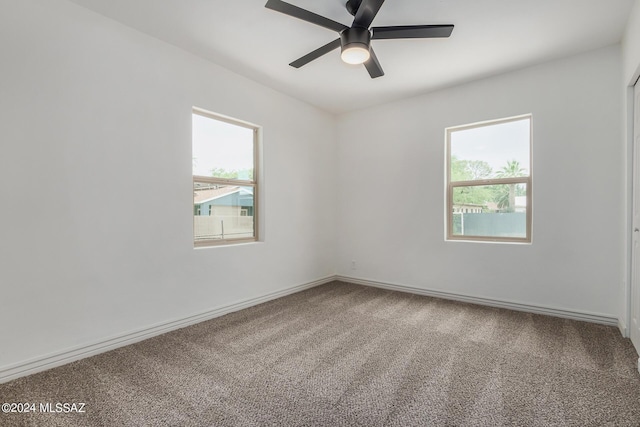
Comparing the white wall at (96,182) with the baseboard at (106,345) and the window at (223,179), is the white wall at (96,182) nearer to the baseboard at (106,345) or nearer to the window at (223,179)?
the baseboard at (106,345)

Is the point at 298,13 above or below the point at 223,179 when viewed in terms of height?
above

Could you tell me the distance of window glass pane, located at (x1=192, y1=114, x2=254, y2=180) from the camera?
3277 mm

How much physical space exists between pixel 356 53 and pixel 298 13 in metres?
0.51

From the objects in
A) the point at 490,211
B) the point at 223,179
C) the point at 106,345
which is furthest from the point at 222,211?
the point at 490,211

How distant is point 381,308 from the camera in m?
3.56

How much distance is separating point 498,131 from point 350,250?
8.46ft

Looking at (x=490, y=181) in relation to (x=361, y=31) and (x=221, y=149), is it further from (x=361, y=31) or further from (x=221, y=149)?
(x=221, y=149)

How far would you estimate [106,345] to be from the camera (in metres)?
2.46

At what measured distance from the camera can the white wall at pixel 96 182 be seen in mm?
2084

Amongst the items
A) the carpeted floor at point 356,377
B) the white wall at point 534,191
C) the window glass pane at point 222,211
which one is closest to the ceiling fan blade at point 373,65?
the white wall at point 534,191

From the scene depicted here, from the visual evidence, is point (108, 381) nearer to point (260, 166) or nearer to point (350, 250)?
point (260, 166)

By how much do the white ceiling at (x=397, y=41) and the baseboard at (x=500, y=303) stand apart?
263 centimetres

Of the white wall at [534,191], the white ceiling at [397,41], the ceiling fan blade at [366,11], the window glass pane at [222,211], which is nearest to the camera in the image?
the ceiling fan blade at [366,11]

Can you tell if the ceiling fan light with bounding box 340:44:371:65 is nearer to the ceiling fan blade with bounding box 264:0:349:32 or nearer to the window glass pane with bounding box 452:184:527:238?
the ceiling fan blade with bounding box 264:0:349:32
